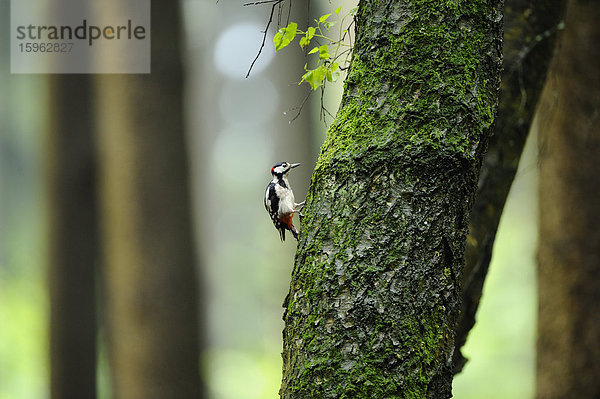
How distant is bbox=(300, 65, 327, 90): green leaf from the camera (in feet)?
6.62

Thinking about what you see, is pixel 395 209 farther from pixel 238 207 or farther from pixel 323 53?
pixel 238 207

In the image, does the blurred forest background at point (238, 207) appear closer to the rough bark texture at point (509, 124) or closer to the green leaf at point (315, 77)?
the rough bark texture at point (509, 124)

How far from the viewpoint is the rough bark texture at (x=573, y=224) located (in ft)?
14.3

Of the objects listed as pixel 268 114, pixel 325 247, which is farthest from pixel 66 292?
pixel 268 114

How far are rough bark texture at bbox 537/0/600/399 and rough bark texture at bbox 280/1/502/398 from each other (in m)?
3.18

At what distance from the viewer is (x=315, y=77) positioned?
2.04 metres

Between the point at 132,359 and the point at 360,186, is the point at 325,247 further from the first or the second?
the point at 132,359

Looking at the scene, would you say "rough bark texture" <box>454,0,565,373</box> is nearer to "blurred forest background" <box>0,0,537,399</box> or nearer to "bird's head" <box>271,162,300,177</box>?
"bird's head" <box>271,162,300,177</box>

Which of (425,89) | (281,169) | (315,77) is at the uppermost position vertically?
(281,169)

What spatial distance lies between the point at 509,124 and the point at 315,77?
51.9 inches

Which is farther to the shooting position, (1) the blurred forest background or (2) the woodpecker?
(1) the blurred forest background

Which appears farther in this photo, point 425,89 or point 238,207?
point 238,207

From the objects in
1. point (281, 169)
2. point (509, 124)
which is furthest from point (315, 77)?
point (281, 169)

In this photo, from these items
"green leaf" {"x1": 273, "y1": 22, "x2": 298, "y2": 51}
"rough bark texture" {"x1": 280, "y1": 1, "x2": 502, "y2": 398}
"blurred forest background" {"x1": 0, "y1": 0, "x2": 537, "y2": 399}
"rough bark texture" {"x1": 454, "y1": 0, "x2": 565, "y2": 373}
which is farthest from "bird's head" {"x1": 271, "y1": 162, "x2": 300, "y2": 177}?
"blurred forest background" {"x1": 0, "y1": 0, "x2": 537, "y2": 399}
